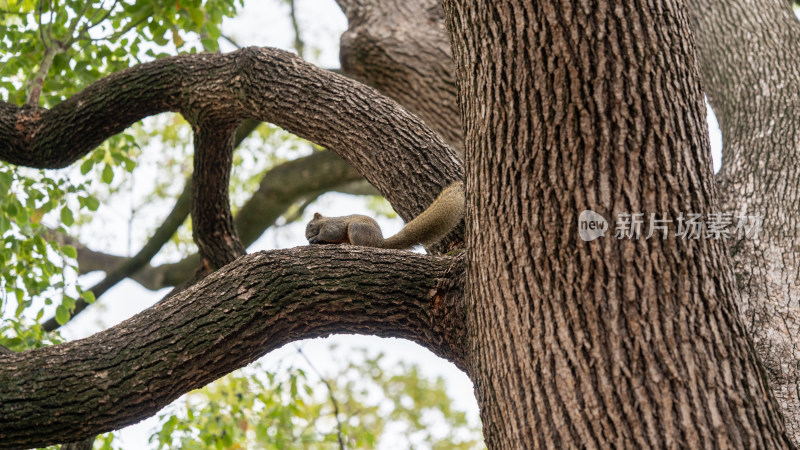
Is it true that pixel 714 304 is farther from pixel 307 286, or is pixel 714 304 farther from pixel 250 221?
pixel 250 221

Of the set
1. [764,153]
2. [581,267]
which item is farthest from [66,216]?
[764,153]

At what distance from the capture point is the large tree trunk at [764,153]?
310 centimetres

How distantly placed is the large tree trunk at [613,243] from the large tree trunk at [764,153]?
3.58ft

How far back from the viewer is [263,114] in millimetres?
3752

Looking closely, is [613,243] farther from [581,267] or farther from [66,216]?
[66,216]

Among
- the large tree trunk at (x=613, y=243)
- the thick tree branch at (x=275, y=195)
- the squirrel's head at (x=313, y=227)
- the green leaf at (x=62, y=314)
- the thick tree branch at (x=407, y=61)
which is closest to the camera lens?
the large tree trunk at (x=613, y=243)

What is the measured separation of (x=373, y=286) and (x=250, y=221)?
3.60 metres

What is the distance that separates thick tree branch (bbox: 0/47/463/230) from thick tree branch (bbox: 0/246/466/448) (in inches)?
30.4

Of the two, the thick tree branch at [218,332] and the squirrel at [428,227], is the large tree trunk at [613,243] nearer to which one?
the thick tree branch at [218,332]

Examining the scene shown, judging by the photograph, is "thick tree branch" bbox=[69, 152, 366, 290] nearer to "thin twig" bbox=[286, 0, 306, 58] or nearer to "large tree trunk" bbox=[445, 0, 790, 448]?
"thin twig" bbox=[286, 0, 306, 58]

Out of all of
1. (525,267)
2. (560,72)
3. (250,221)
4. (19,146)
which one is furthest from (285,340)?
(250,221)

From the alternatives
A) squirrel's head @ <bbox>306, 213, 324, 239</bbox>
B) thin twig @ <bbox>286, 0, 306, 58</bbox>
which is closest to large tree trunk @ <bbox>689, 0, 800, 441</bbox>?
squirrel's head @ <bbox>306, 213, 324, 239</bbox>

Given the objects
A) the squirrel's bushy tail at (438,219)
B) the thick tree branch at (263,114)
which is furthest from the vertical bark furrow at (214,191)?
the squirrel's bushy tail at (438,219)

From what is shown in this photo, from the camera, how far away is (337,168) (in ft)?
20.5
